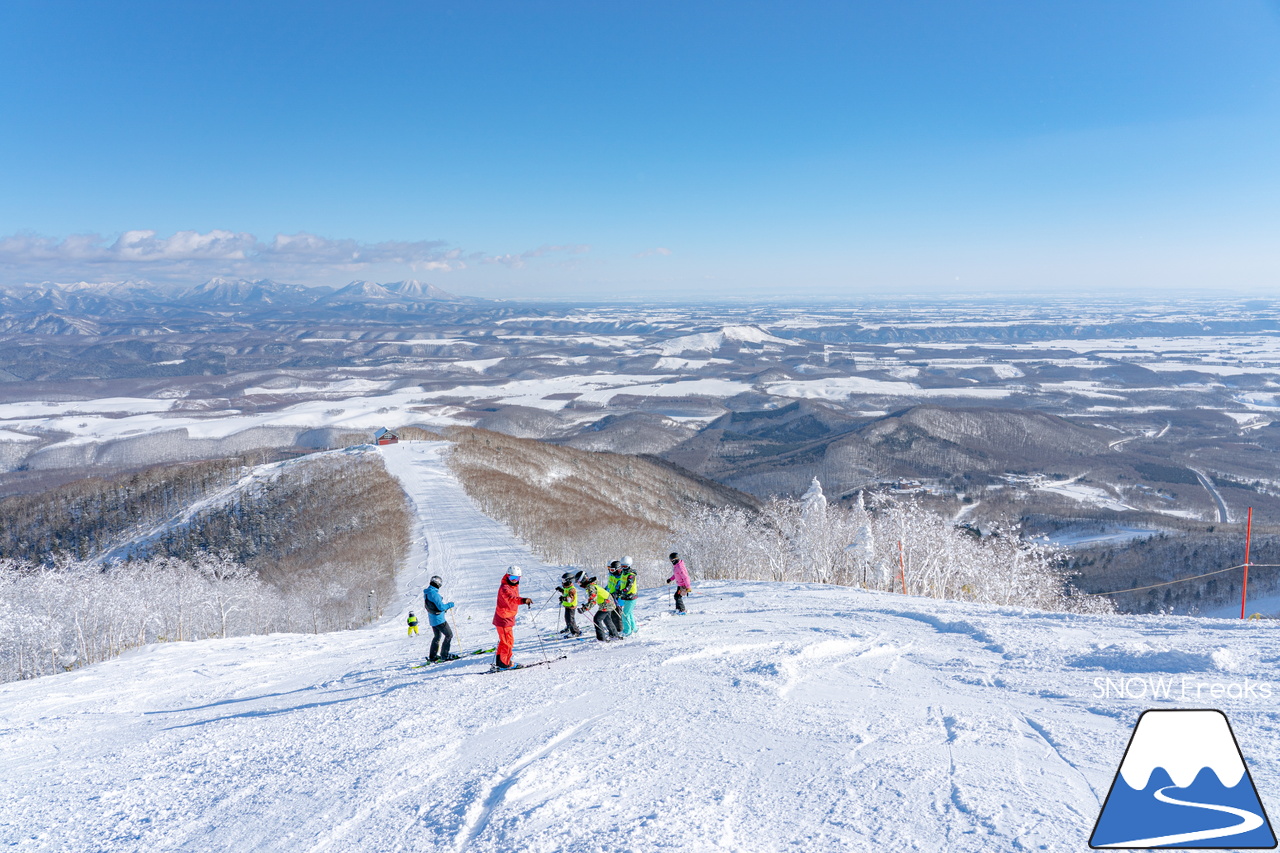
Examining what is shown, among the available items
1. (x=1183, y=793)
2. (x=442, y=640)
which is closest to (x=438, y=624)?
(x=442, y=640)

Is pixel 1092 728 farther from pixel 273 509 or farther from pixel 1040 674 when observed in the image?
pixel 273 509

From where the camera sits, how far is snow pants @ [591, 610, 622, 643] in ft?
52.8

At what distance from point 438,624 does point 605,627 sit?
4.26 meters

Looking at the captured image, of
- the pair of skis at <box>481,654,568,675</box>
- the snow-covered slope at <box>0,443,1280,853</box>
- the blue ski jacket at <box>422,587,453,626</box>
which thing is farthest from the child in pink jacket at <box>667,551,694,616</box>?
the blue ski jacket at <box>422,587,453,626</box>

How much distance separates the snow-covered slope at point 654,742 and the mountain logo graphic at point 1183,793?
0.66m

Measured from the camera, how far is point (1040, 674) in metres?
11.2

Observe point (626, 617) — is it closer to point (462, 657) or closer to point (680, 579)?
point (680, 579)

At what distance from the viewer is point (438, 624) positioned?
15805mm

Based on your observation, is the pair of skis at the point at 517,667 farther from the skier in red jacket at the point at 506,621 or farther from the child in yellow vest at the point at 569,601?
the child in yellow vest at the point at 569,601

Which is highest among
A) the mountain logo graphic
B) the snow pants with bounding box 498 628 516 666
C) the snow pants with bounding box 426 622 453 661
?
the mountain logo graphic

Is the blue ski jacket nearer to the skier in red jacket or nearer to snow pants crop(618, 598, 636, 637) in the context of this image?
the skier in red jacket

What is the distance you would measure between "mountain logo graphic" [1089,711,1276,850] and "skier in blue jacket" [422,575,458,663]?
13.0 meters

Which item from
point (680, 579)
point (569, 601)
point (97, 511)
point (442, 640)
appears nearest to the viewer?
point (442, 640)

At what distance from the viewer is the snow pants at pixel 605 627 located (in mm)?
16094
